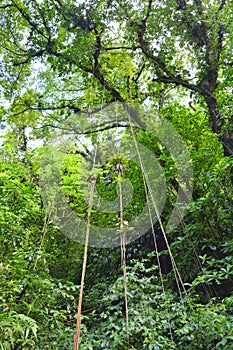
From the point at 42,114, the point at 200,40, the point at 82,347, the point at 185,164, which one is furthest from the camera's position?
the point at 42,114

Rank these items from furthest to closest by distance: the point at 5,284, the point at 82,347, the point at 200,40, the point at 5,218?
the point at 200,40, the point at 5,218, the point at 82,347, the point at 5,284

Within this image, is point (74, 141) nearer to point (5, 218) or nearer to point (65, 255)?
point (65, 255)

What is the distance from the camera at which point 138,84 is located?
3365 millimetres

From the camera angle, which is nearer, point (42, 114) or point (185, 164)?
point (185, 164)

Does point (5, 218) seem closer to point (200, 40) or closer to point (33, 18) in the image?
point (33, 18)

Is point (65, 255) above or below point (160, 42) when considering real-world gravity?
below

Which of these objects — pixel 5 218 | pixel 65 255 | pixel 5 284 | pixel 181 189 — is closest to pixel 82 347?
pixel 5 284

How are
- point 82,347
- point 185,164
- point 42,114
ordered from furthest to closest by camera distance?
point 42,114
point 185,164
point 82,347

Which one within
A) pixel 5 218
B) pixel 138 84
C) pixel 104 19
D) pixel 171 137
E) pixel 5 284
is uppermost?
pixel 104 19

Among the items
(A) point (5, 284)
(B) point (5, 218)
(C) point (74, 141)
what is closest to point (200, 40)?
(C) point (74, 141)

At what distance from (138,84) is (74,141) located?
3.01 ft

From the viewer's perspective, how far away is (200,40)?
2703mm

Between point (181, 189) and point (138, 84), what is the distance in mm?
1346

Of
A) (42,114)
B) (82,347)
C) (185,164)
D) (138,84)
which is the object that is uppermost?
(138,84)
